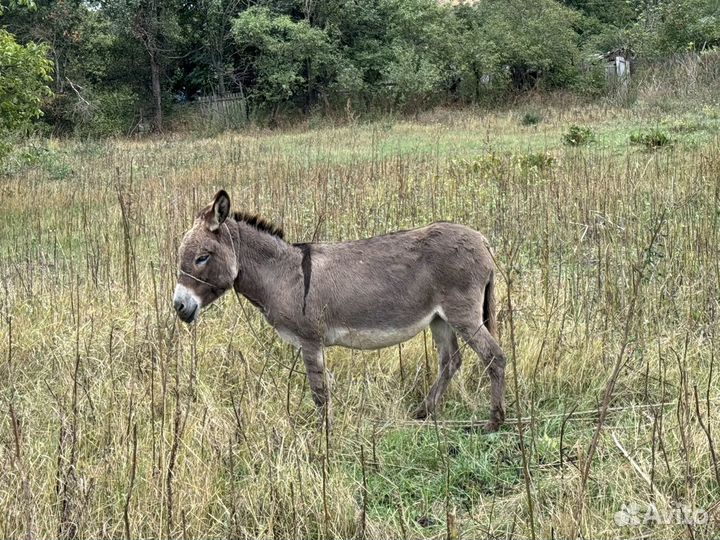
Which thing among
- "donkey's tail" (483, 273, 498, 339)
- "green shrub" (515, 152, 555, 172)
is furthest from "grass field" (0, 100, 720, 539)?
"green shrub" (515, 152, 555, 172)

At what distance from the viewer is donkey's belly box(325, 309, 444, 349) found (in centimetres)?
362

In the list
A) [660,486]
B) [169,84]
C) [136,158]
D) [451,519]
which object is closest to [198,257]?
[451,519]

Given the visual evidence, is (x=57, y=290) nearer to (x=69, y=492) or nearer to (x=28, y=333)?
(x=28, y=333)

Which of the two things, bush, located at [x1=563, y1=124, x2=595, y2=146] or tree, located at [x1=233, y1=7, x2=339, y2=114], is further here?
tree, located at [x1=233, y1=7, x2=339, y2=114]

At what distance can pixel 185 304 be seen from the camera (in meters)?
3.52

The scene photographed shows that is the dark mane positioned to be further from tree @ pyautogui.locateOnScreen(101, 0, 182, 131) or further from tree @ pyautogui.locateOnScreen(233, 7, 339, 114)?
tree @ pyautogui.locateOnScreen(101, 0, 182, 131)

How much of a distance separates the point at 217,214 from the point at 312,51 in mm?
25385

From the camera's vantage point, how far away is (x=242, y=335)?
15.1 ft

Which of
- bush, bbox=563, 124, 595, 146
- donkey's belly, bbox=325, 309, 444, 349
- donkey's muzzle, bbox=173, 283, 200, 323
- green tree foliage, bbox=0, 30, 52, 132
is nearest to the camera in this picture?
donkey's muzzle, bbox=173, 283, 200, 323

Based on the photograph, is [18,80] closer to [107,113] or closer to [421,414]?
[421,414]

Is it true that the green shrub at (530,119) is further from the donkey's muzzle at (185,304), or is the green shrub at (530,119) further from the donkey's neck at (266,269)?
the donkey's muzzle at (185,304)

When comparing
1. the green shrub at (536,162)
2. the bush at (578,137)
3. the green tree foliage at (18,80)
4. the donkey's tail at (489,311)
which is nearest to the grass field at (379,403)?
the donkey's tail at (489,311)

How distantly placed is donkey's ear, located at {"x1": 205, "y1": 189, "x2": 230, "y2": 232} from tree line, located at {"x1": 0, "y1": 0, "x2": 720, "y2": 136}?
24219 millimetres

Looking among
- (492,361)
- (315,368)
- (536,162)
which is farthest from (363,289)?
(536,162)
